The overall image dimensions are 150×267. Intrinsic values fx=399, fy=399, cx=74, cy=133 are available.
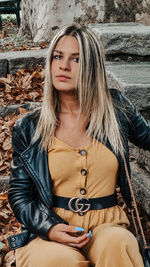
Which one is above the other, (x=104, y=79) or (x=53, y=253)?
(x=104, y=79)

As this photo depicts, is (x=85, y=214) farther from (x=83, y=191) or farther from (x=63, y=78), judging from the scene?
(x=63, y=78)

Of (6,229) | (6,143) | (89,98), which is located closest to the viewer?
(89,98)

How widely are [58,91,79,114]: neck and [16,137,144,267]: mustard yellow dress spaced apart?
0.23 m

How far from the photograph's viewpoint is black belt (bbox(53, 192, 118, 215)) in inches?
85.2

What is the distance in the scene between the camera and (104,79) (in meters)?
2.28

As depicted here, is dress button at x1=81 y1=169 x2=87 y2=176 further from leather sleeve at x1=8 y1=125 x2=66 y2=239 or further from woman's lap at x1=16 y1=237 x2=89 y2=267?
woman's lap at x1=16 y1=237 x2=89 y2=267

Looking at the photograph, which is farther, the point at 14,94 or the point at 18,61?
the point at 18,61

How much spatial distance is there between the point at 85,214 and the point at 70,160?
0.31 m

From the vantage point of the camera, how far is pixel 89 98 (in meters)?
2.26

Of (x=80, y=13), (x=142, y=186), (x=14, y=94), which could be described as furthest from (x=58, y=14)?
(x=142, y=186)

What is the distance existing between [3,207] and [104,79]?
Result: 1.54 meters

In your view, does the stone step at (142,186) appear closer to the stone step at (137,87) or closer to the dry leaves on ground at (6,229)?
the stone step at (137,87)

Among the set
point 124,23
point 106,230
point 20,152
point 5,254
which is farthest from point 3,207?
point 124,23

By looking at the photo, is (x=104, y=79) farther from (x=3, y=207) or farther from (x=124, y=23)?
(x=124, y=23)
